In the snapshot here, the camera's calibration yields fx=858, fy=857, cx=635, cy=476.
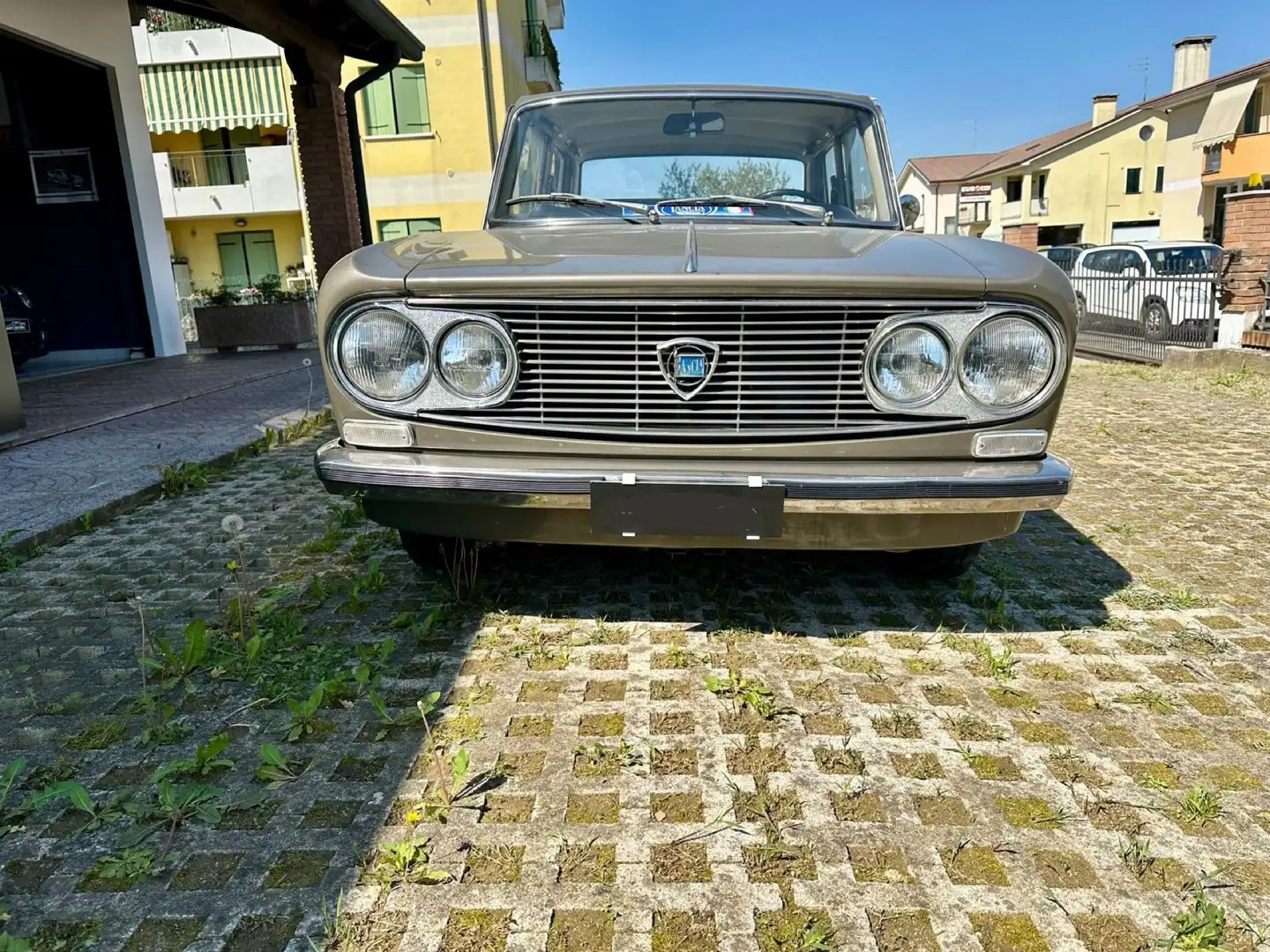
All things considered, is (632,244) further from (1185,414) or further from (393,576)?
(1185,414)

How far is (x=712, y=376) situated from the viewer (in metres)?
2.33

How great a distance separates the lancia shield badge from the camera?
2.31m

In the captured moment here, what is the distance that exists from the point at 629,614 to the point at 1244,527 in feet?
9.55

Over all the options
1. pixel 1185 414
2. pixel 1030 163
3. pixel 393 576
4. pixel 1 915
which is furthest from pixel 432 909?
pixel 1030 163

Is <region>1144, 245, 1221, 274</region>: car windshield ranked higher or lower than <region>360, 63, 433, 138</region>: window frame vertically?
lower

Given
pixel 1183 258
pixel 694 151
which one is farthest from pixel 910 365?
pixel 1183 258

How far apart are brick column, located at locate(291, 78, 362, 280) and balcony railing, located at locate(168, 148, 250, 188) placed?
17.1m

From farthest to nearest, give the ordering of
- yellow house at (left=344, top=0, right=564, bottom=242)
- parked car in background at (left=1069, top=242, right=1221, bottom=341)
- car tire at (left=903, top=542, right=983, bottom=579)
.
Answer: yellow house at (left=344, top=0, right=564, bottom=242) < parked car in background at (left=1069, top=242, right=1221, bottom=341) < car tire at (left=903, top=542, right=983, bottom=579)

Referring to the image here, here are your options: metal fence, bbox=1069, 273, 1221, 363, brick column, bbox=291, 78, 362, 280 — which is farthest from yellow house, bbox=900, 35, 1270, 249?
brick column, bbox=291, 78, 362, 280

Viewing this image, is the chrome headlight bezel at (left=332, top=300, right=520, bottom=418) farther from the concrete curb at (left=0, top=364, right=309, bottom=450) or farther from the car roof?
A: the concrete curb at (left=0, top=364, right=309, bottom=450)

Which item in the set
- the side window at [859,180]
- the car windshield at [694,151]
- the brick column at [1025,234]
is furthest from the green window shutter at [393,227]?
the side window at [859,180]

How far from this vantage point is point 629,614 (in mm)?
2926

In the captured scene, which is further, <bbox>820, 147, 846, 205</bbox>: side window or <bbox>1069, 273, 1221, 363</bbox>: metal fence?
<bbox>1069, 273, 1221, 363</bbox>: metal fence

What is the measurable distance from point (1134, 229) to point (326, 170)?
4206 centimetres
